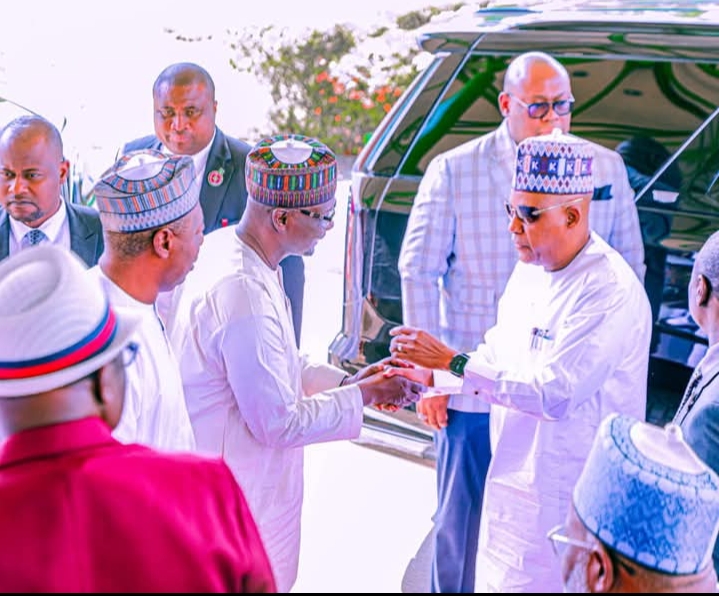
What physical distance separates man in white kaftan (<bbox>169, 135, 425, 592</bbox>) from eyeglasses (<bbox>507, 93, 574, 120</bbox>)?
4.47ft

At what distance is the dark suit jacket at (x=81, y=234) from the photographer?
4.07 metres

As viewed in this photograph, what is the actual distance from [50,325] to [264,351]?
107 centimetres

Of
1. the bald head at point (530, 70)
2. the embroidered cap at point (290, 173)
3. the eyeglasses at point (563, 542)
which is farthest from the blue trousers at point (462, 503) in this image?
the eyeglasses at point (563, 542)

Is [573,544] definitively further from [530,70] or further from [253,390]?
[530,70]

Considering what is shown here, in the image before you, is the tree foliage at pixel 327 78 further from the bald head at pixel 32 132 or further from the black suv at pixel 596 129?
the bald head at pixel 32 132

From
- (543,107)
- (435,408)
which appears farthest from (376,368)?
(543,107)

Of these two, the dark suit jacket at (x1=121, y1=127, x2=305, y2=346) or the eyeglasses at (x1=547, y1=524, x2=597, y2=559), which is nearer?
the eyeglasses at (x1=547, y1=524, x2=597, y2=559)

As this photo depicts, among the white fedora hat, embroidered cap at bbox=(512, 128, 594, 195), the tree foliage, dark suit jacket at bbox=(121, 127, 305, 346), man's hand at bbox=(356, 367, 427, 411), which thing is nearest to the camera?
the white fedora hat

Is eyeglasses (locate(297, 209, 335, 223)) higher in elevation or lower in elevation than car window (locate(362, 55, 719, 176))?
lower

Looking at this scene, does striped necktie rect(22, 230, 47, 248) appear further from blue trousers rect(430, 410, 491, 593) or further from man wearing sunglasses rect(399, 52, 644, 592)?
blue trousers rect(430, 410, 491, 593)

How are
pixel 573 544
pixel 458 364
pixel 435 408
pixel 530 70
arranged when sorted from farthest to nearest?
pixel 530 70 → pixel 435 408 → pixel 458 364 → pixel 573 544

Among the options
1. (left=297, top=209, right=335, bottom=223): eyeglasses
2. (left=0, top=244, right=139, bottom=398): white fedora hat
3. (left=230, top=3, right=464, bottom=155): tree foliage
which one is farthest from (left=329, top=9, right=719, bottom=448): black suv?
(left=230, top=3, right=464, bottom=155): tree foliage

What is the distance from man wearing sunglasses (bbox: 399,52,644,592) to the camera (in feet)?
12.6

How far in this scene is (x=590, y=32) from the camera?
420 centimetres
